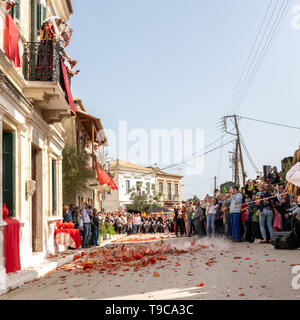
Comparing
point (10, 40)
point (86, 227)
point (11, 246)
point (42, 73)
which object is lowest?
point (86, 227)

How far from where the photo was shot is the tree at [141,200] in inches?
2640

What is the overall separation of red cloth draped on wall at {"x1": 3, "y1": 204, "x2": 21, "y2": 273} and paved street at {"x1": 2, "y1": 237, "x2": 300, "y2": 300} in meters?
0.64

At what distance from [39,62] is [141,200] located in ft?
182

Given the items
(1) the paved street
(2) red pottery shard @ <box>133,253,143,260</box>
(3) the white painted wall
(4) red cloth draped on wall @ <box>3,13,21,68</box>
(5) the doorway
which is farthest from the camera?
(3) the white painted wall

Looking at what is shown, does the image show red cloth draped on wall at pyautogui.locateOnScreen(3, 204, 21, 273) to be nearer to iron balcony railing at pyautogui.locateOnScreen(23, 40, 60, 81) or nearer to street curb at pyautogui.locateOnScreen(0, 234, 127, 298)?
street curb at pyautogui.locateOnScreen(0, 234, 127, 298)

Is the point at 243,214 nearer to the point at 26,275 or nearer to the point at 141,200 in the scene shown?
the point at 26,275

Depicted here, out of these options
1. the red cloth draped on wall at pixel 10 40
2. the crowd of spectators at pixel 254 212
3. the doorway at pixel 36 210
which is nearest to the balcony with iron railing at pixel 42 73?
the red cloth draped on wall at pixel 10 40

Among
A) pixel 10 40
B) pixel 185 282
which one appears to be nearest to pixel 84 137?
pixel 10 40

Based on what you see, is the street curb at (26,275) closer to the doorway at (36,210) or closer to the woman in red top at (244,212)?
the doorway at (36,210)

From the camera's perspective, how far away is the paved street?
249 inches

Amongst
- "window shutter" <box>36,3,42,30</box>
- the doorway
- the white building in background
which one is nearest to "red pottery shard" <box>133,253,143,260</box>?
the doorway

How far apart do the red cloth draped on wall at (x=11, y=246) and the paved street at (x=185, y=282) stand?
64 centimetres

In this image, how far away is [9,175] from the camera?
1058cm
